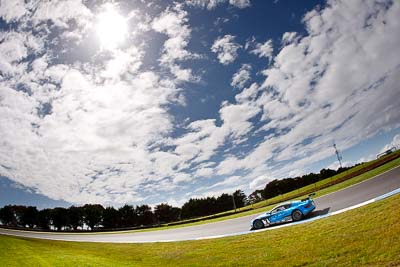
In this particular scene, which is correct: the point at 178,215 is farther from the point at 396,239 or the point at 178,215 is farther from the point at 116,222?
the point at 396,239

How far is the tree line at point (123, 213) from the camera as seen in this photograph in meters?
103

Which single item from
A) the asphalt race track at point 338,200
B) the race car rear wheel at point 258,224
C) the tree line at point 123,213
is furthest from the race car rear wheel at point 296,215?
the tree line at point 123,213

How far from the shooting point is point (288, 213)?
14.6 m

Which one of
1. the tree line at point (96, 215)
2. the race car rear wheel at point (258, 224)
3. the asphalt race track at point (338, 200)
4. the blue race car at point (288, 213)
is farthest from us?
the tree line at point (96, 215)

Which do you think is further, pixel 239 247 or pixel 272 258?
pixel 239 247

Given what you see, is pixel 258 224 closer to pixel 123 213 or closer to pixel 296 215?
pixel 296 215

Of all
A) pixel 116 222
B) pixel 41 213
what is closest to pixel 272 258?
pixel 116 222

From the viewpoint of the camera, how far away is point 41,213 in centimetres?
10456

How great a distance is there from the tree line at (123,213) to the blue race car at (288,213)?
91378 mm

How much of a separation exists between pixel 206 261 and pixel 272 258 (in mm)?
3050

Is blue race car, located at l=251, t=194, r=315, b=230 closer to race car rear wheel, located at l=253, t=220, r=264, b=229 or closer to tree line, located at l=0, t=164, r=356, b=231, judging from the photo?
race car rear wheel, located at l=253, t=220, r=264, b=229

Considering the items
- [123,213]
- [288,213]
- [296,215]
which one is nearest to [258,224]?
[288,213]

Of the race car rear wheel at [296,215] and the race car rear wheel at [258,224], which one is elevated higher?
the race car rear wheel at [296,215]

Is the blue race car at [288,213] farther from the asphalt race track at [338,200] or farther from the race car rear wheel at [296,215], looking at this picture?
the asphalt race track at [338,200]
